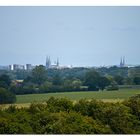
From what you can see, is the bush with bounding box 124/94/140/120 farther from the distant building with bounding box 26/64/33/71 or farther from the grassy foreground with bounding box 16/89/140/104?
the distant building with bounding box 26/64/33/71

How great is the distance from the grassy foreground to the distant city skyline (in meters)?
0.48

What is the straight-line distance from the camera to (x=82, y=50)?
8703 mm

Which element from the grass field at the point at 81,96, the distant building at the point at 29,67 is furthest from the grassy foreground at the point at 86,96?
the distant building at the point at 29,67

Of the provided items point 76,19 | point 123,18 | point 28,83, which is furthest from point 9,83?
point 123,18

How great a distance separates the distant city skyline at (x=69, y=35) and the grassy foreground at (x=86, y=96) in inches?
18.9

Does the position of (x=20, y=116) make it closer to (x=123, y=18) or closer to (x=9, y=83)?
(x=9, y=83)

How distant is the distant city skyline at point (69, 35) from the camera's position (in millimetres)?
8562

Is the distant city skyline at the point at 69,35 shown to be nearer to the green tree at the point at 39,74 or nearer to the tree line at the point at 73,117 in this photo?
the green tree at the point at 39,74

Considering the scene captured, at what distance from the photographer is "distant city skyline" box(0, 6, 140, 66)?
8.56 m

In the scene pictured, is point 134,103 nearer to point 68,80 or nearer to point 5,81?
point 68,80

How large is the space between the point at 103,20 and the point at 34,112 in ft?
6.14

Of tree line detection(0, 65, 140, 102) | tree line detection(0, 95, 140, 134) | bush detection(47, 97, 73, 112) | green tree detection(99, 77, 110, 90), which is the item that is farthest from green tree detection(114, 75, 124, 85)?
bush detection(47, 97, 73, 112)

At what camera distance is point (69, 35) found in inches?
342

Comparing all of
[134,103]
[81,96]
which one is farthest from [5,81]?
[134,103]
